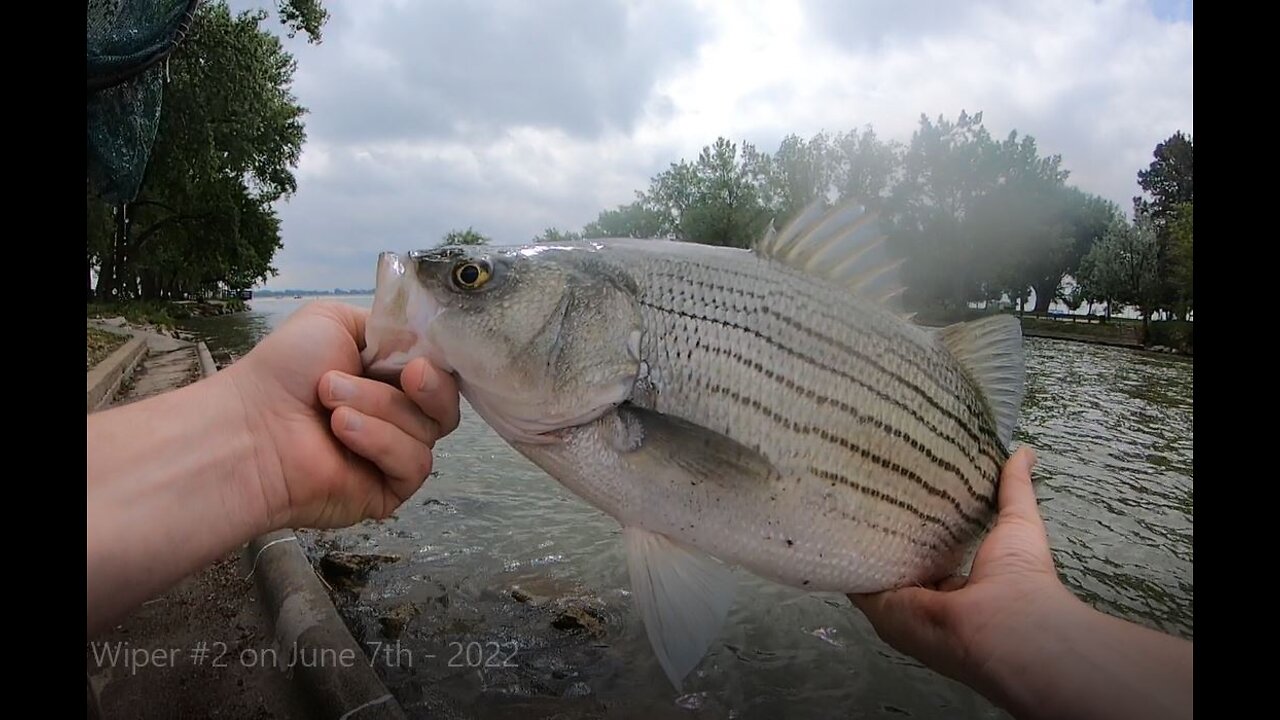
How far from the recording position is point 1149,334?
28.5m

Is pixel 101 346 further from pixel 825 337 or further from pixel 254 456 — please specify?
pixel 825 337

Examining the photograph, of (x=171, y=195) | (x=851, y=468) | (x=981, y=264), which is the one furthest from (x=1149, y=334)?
(x=171, y=195)

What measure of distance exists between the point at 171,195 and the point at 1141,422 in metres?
33.0

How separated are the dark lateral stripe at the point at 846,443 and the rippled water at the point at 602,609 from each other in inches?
62.4

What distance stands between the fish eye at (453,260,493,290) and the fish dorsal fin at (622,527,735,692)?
28.9 inches

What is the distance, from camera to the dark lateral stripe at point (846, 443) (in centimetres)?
166

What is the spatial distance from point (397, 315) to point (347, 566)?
3.56 metres

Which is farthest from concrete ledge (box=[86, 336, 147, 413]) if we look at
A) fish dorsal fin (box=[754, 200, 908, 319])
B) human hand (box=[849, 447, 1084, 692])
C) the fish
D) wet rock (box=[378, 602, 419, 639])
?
human hand (box=[849, 447, 1084, 692])

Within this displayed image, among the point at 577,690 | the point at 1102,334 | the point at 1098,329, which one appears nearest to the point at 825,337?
the point at 577,690

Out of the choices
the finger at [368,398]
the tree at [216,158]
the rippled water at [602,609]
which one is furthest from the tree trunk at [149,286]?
the finger at [368,398]

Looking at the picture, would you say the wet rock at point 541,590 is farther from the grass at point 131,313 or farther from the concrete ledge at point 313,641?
the grass at point 131,313

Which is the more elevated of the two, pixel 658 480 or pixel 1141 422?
pixel 658 480

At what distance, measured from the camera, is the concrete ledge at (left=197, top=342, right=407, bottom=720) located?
104 inches
